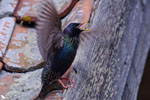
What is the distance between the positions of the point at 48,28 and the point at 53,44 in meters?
0.11

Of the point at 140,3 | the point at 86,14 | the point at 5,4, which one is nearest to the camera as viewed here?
the point at 86,14

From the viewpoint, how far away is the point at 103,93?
1.92m

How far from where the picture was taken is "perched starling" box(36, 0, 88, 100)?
197cm

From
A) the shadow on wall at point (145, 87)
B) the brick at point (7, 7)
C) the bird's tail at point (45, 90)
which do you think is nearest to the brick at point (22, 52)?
the brick at point (7, 7)

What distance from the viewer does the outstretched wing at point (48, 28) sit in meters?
1.97

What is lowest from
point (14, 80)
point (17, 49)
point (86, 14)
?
point (14, 80)

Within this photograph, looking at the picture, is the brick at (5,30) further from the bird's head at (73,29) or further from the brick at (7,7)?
the bird's head at (73,29)

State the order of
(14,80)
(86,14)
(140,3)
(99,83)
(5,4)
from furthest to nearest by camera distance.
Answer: (5,4) → (140,3) → (86,14) → (14,80) → (99,83)

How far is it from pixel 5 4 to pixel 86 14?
76 cm

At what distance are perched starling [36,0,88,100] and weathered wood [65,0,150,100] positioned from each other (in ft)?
0.27

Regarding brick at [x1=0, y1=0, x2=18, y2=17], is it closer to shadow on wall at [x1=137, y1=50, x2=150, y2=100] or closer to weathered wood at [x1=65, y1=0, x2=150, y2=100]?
weathered wood at [x1=65, y1=0, x2=150, y2=100]

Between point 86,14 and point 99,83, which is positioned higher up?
point 86,14

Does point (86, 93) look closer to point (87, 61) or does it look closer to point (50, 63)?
point (87, 61)

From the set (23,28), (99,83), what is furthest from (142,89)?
(99,83)
